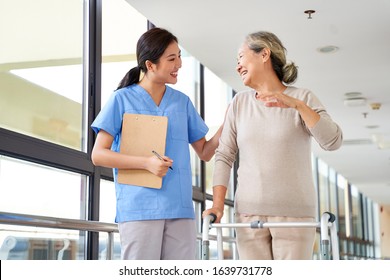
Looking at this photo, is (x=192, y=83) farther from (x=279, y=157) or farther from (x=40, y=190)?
(x=279, y=157)

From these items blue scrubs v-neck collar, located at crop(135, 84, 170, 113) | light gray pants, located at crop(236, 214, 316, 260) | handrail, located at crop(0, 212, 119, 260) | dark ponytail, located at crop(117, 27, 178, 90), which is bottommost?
light gray pants, located at crop(236, 214, 316, 260)

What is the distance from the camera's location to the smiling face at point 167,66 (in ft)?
7.04

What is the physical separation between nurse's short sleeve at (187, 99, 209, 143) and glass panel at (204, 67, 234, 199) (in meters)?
3.46

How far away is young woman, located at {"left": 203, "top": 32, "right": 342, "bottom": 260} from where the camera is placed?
6.23 ft

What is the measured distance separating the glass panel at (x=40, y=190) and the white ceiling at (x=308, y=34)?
1317 millimetres

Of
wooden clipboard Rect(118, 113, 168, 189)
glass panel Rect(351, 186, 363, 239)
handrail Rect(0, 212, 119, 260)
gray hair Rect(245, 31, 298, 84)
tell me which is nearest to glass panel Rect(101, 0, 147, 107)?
handrail Rect(0, 212, 119, 260)

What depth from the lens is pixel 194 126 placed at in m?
2.27

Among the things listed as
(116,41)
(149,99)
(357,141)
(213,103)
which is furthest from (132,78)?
(357,141)

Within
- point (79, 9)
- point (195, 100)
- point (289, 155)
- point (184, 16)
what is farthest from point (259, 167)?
point (195, 100)

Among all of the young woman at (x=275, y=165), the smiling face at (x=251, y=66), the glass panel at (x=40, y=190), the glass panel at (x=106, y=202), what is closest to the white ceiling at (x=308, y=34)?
the glass panel at (x=106, y=202)

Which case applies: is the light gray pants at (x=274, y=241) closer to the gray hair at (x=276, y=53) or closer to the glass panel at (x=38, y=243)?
the gray hair at (x=276, y=53)

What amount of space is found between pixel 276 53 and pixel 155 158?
1.81 ft

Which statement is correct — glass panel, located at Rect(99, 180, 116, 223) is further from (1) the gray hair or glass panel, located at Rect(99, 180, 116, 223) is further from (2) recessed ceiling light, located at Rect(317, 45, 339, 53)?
(2) recessed ceiling light, located at Rect(317, 45, 339, 53)

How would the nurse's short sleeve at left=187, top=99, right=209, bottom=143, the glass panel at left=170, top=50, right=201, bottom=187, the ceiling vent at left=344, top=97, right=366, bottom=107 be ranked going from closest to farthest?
1. the nurse's short sleeve at left=187, top=99, right=209, bottom=143
2. the glass panel at left=170, top=50, right=201, bottom=187
3. the ceiling vent at left=344, top=97, right=366, bottom=107
